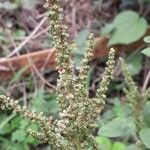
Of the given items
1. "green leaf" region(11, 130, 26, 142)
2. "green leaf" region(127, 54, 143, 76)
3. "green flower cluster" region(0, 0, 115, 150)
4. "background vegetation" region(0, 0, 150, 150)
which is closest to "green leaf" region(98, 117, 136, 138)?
"background vegetation" region(0, 0, 150, 150)

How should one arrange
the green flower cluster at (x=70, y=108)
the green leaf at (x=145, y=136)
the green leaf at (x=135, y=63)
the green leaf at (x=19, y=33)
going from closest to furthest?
the green flower cluster at (x=70, y=108) < the green leaf at (x=145, y=136) < the green leaf at (x=135, y=63) < the green leaf at (x=19, y=33)

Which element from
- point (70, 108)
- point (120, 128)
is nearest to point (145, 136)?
point (120, 128)

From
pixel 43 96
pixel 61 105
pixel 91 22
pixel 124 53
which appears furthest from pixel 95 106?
pixel 91 22

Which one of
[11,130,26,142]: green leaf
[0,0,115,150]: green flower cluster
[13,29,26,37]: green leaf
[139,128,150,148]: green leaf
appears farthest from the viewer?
[13,29,26,37]: green leaf

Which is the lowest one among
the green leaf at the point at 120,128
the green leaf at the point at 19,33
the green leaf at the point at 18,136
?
the green leaf at the point at 120,128

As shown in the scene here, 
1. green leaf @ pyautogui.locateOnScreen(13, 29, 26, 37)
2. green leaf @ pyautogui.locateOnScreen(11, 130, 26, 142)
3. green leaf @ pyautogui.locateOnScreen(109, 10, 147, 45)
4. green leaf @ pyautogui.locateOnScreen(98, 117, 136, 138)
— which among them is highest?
green leaf @ pyautogui.locateOnScreen(13, 29, 26, 37)

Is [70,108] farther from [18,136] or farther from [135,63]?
[135,63]

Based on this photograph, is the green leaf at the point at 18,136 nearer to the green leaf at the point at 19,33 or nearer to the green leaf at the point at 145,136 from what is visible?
the green leaf at the point at 19,33

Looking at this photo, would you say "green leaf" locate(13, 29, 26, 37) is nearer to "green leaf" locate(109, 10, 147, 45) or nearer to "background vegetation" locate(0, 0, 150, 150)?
"background vegetation" locate(0, 0, 150, 150)

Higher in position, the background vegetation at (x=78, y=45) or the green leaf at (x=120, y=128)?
the background vegetation at (x=78, y=45)

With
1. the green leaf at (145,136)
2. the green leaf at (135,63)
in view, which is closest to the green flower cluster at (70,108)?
the green leaf at (145,136)
